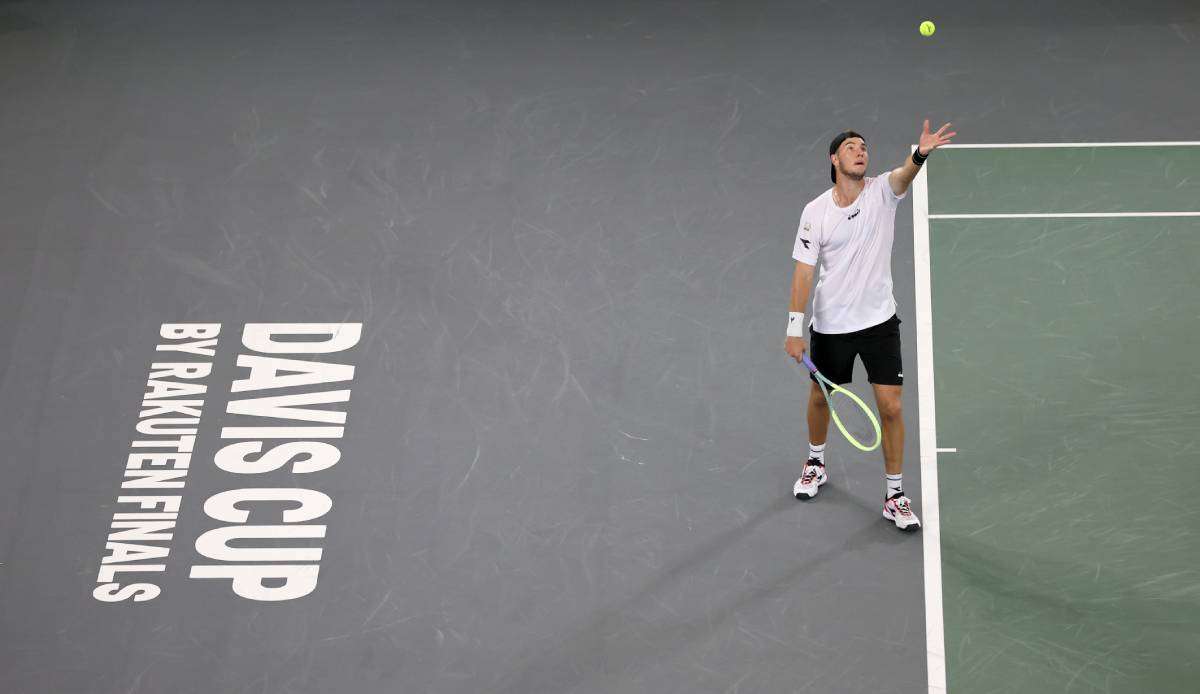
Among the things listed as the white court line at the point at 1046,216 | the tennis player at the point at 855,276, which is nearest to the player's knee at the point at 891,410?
the tennis player at the point at 855,276

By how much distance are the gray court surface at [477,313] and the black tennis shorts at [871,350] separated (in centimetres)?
82

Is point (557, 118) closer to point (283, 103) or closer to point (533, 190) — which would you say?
point (533, 190)

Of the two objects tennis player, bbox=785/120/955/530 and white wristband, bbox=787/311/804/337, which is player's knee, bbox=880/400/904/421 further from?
white wristband, bbox=787/311/804/337

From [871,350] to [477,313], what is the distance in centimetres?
278

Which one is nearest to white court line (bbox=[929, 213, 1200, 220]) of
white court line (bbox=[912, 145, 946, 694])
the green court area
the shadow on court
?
the green court area

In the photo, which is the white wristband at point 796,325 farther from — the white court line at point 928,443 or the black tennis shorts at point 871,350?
the white court line at point 928,443

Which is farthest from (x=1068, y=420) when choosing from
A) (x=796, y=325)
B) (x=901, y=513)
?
(x=796, y=325)

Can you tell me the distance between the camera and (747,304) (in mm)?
9211

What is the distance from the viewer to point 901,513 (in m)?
7.95

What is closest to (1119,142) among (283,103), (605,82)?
(605,82)

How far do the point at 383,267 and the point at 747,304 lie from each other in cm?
248

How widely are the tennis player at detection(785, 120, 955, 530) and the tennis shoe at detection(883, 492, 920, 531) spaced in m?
0.22

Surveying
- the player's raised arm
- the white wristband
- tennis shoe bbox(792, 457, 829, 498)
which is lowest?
tennis shoe bbox(792, 457, 829, 498)

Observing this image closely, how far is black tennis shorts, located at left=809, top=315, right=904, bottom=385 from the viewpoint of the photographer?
25.3 ft
